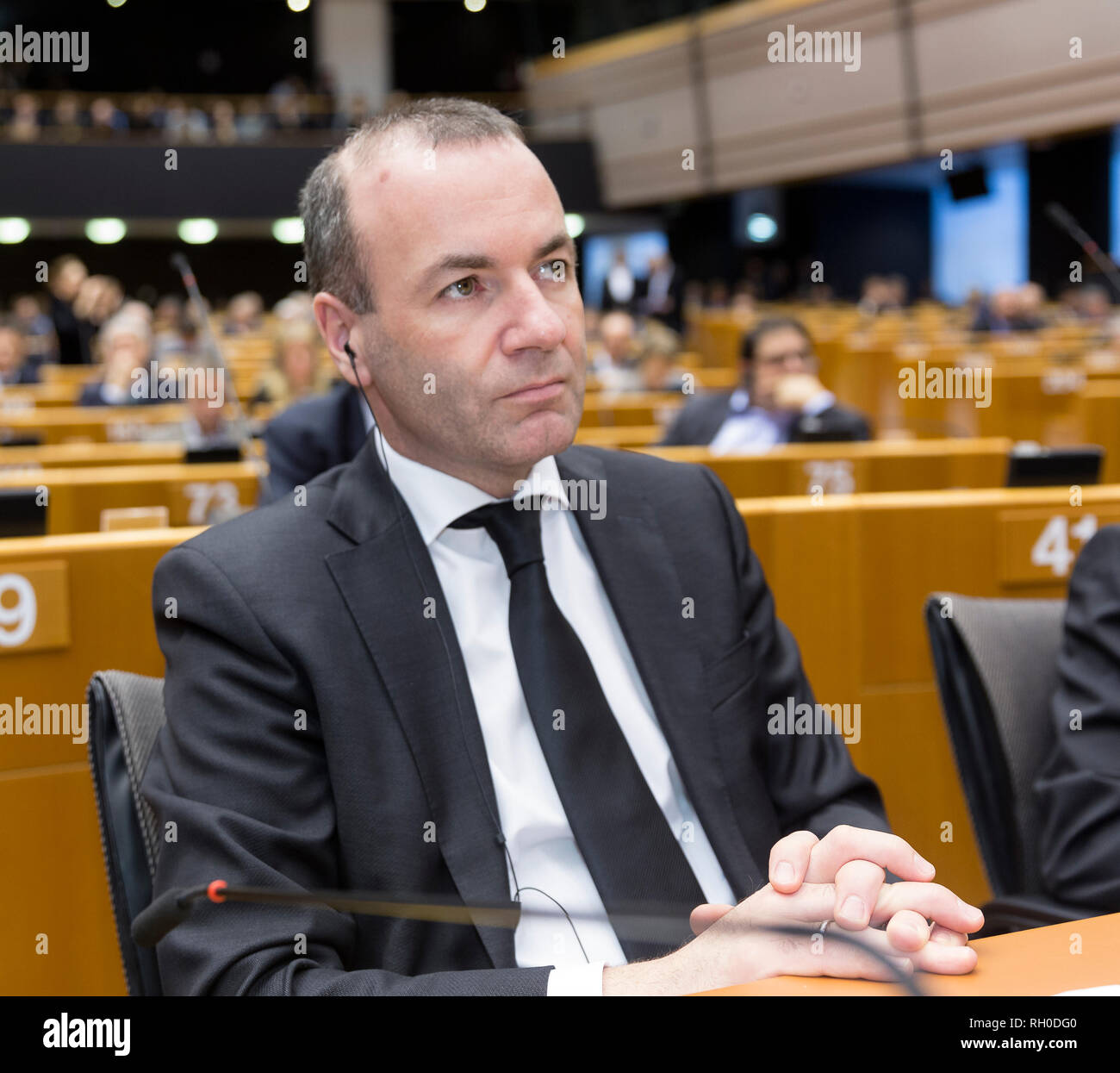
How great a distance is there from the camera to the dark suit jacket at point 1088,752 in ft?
5.60

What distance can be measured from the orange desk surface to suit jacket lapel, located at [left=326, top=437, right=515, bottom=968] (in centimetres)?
47

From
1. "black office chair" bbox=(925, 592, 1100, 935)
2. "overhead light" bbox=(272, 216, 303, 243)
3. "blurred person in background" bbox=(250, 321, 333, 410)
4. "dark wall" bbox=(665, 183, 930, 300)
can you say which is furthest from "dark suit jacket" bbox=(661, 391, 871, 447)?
"dark wall" bbox=(665, 183, 930, 300)

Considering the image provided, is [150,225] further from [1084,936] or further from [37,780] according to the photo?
[1084,936]

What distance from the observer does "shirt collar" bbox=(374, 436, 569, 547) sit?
1.51 metres

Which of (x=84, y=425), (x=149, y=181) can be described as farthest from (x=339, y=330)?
(x=149, y=181)

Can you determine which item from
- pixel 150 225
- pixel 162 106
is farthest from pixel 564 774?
pixel 162 106

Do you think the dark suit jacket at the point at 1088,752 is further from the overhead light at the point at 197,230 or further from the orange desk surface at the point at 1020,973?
the overhead light at the point at 197,230

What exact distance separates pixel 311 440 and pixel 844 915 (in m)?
2.61

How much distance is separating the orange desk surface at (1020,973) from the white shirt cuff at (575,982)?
0.21 metres

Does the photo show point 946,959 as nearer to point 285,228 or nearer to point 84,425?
point 84,425

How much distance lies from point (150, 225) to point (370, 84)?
5.85m

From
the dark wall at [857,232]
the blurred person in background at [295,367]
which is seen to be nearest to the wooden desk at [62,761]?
the blurred person in background at [295,367]

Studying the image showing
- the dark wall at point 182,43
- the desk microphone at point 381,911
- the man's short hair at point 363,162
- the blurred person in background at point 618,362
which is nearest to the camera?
the desk microphone at point 381,911

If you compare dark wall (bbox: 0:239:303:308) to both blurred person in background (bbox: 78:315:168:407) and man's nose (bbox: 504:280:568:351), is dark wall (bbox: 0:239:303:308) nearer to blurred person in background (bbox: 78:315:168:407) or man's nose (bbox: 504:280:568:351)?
blurred person in background (bbox: 78:315:168:407)
